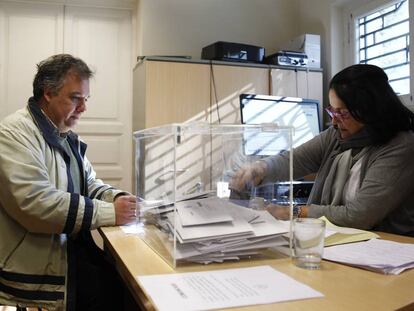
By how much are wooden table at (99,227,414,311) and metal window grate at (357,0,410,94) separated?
2258mm

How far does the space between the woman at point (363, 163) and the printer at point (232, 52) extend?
148cm

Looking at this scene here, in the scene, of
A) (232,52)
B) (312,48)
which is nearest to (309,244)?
(232,52)

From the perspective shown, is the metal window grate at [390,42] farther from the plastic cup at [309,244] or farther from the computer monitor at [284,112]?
the plastic cup at [309,244]

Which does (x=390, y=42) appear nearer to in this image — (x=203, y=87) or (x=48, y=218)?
(x=203, y=87)

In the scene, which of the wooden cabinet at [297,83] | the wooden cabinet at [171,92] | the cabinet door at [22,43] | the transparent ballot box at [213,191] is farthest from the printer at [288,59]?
the transparent ballot box at [213,191]

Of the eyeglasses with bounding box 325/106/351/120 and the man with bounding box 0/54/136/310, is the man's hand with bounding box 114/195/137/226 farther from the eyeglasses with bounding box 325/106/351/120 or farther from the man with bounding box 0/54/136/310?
the eyeglasses with bounding box 325/106/351/120

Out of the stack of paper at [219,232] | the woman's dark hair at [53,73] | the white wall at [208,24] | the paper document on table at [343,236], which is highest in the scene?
the white wall at [208,24]

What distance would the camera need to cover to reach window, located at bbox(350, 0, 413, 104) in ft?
9.15

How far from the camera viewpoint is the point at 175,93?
9.68 ft

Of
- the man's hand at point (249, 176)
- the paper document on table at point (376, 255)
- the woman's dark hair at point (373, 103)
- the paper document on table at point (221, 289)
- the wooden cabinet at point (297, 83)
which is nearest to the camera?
the paper document on table at point (221, 289)

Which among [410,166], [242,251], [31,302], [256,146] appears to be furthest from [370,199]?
[31,302]

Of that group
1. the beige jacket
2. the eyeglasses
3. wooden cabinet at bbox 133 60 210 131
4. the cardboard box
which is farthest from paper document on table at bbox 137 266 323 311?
the cardboard box

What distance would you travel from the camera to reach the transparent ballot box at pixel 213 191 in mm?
921

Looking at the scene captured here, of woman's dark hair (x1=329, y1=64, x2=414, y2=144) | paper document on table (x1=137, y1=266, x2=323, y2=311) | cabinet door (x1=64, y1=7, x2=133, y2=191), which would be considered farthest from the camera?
cabinet door (x1=64, y1=7, x2=133, y2=191)
